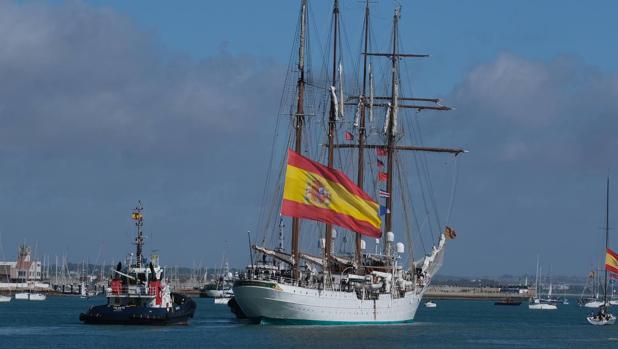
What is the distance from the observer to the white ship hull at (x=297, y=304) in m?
119

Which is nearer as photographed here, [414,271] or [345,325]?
[345,325]

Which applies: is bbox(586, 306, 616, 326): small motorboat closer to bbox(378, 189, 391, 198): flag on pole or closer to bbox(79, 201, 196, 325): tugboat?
bbox(378, 189, 391, 198): flag on pole

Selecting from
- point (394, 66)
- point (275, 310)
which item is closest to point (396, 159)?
point (394, 66)

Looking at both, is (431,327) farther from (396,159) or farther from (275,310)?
(275,310)

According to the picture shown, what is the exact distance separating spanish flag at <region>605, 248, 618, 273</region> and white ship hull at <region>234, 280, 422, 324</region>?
34.4m

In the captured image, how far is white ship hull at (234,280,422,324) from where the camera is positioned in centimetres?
11888

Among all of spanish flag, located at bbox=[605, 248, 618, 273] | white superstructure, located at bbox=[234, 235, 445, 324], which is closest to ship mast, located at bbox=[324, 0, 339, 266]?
white superstructure, located at bbox=[234, 235, 445, 324]

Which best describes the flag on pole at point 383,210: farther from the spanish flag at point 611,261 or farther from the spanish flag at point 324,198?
the spanish flag at point 611,261

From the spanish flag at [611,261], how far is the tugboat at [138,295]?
51935mm

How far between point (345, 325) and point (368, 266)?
10.9 meters

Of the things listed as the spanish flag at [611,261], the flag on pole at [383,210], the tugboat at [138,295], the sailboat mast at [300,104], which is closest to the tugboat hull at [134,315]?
the tugboat at [138,295]

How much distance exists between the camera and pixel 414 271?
146m

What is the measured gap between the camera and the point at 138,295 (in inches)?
4749

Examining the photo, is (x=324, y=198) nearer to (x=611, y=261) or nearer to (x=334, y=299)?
(x=334, y=299)
